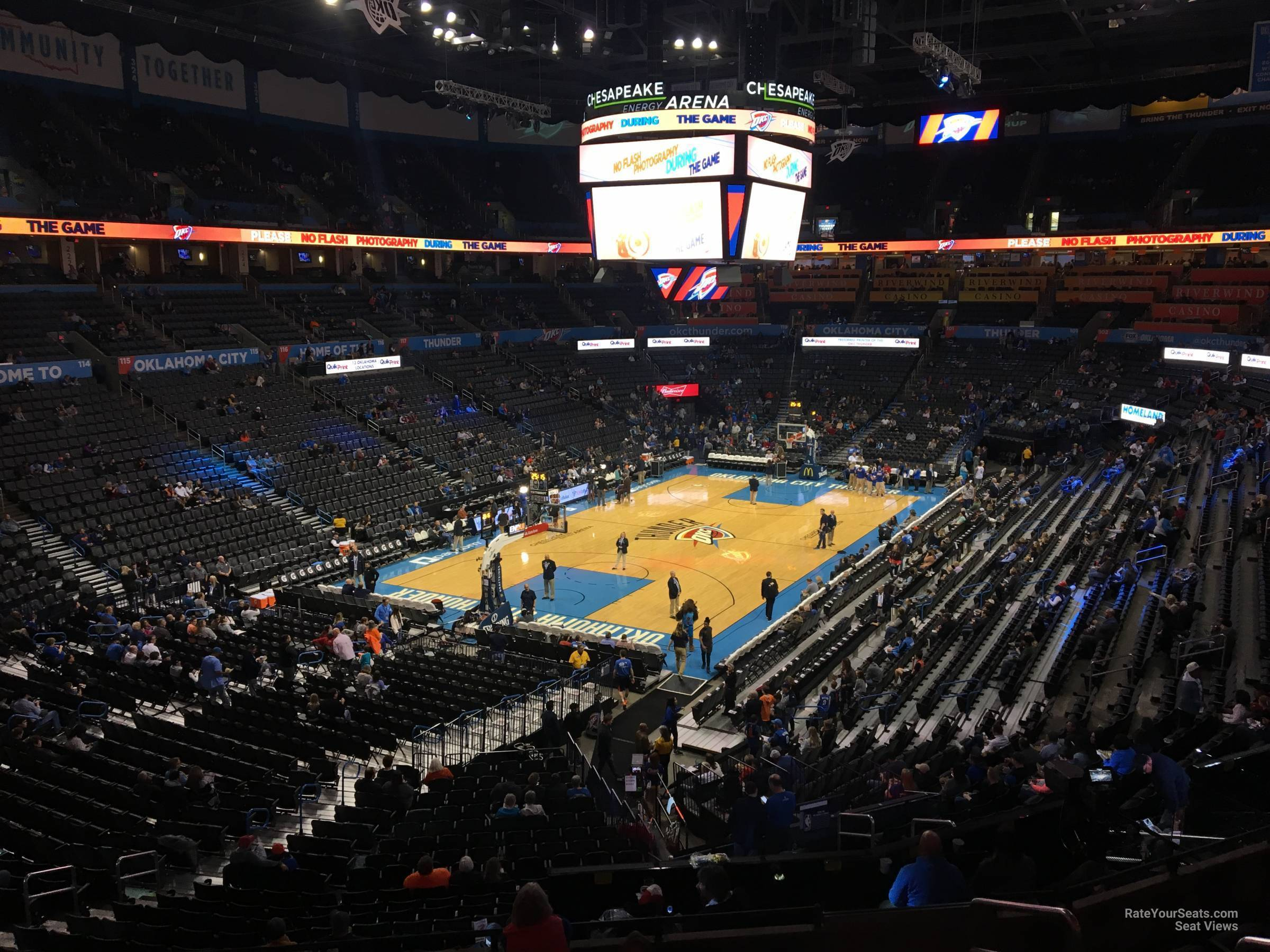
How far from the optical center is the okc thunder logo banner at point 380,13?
65.9 feet

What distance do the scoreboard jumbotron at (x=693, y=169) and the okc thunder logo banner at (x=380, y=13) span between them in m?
8.86

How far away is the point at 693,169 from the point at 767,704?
57.7 feet

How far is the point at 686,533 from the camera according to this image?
31938mm

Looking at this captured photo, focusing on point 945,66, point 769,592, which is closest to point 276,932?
point 769,592

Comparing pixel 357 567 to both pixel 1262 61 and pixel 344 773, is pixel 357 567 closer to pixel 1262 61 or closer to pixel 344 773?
pixel 344 773

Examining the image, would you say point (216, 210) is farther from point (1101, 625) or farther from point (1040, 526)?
point (1101, 625)

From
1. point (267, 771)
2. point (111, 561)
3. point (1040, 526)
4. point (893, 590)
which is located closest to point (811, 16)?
point (1040, 526)

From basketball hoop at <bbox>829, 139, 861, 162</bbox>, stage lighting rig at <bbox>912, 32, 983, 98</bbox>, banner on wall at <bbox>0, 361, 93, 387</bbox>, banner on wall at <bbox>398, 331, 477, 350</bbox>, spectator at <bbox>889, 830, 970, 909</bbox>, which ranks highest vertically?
stage lighting rig at <bbox>912, 32, 983, 98</bbox>

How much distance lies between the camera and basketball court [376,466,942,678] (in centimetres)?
2398

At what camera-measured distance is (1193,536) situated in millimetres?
21266

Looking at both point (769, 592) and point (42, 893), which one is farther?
point (769, 592)

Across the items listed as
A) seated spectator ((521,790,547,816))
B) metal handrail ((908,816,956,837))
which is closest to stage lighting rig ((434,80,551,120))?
seated spectator ((521,790,547,816))

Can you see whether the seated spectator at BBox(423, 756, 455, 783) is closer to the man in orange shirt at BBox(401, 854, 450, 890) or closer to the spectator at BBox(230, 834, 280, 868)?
the spectator at BBox(230, 834, 280, 868)

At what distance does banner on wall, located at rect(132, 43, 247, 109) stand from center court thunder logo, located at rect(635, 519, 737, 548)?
97.3 feet
